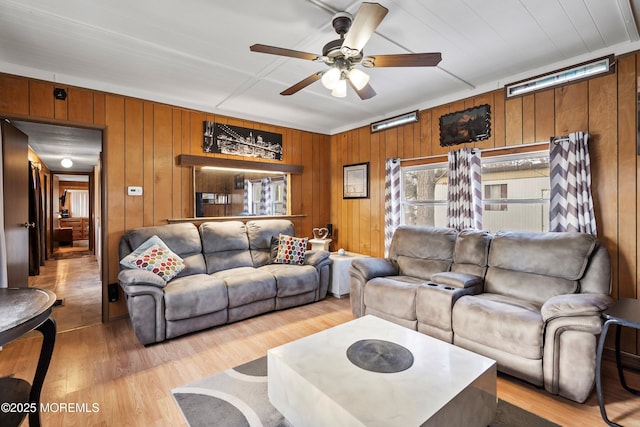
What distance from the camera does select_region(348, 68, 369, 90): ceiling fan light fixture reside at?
2156 mm

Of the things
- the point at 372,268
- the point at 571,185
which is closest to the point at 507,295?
the point at 571,185

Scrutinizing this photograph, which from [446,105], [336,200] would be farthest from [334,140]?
[446,105]

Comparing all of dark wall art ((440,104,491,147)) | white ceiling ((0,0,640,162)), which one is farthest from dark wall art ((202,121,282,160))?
dark wall art ((440,104,491,147))

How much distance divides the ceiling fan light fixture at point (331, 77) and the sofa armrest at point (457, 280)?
197 centimetres

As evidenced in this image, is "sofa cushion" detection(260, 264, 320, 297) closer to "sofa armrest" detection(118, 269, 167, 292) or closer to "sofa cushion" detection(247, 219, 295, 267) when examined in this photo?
"sofa cushion" detection(247, 219, 295, 267)

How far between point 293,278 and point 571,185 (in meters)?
2.93

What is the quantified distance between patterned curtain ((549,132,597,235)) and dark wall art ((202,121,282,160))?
136 inches

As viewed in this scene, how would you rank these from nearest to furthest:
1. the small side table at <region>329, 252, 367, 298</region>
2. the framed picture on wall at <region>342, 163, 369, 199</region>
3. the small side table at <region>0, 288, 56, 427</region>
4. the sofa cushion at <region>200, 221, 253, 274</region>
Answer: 1. the small side table at <region>0, 288, 56, 427</region>
2. the sofa cushion at <region>200, 221, 253, 274</region>
3. the small side table at <region>329, 252, 367, 298</region>
4. the framed picture on wall at <region>342, 163, 369, 199</region>

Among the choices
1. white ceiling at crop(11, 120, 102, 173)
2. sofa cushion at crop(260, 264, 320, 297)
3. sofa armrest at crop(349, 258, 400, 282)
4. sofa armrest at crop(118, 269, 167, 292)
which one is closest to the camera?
sofa armrest at crop(118, 269, 167, 292)

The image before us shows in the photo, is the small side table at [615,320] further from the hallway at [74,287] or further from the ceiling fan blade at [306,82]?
the hallway at [74,287]

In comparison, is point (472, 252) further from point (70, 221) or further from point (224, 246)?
Answer: point (70, 221)

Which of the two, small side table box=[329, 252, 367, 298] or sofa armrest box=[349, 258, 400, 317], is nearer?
sofa armrest box=[349, 258, 400, 317]

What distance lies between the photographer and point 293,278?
3.70 meters

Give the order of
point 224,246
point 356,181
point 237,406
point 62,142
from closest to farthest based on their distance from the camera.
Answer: point 237,406, point 224,246, point 356,181, point 62,142
